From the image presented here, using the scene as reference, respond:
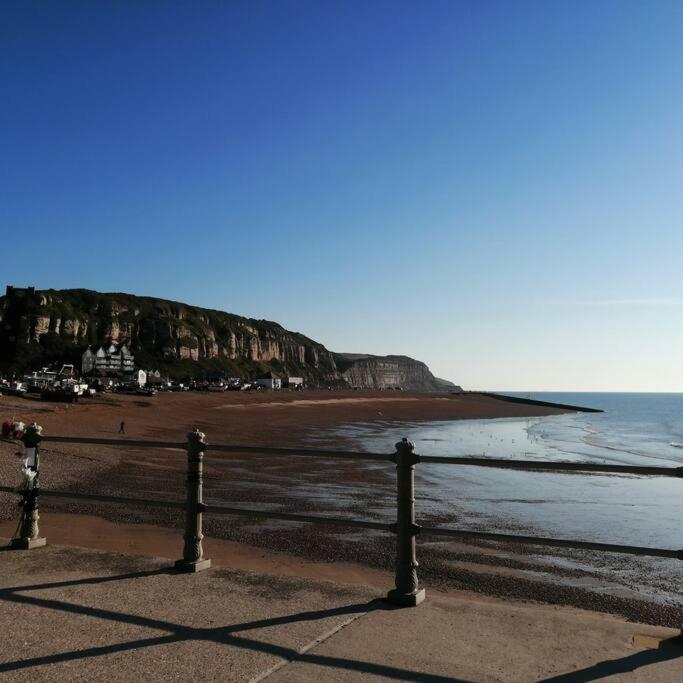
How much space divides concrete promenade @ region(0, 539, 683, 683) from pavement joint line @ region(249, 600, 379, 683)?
1 centimetres

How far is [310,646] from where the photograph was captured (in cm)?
386

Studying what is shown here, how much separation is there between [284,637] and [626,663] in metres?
2.09

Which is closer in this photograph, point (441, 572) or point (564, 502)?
point (441, 572)

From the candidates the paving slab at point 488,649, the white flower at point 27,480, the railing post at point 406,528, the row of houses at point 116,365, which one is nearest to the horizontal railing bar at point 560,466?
the railing post at point 406,528

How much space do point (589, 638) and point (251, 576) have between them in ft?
9.08

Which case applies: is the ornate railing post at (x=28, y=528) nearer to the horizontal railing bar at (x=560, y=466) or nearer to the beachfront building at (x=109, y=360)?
the horizontal railing bar at (x=560, y=466)

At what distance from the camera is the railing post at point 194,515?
5.55 m

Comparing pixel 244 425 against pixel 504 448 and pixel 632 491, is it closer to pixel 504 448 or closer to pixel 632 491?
pixel 504 448

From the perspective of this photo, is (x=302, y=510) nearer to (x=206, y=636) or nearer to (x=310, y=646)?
(x=206, y=636)

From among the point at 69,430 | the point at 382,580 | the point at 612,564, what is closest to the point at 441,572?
the point at 382,580

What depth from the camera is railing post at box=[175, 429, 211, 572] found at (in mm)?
5547

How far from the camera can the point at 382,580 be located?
8.00 metres

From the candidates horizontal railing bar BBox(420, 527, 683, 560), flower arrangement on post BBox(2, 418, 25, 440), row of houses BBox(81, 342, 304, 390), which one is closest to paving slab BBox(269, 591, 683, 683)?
horizontal railing bar BBox(420, 527, 683, 560)

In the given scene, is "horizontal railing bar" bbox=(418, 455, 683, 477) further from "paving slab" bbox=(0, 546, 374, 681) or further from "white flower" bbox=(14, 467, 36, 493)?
"white flower" bbox=(14, 467, 36, 493)
